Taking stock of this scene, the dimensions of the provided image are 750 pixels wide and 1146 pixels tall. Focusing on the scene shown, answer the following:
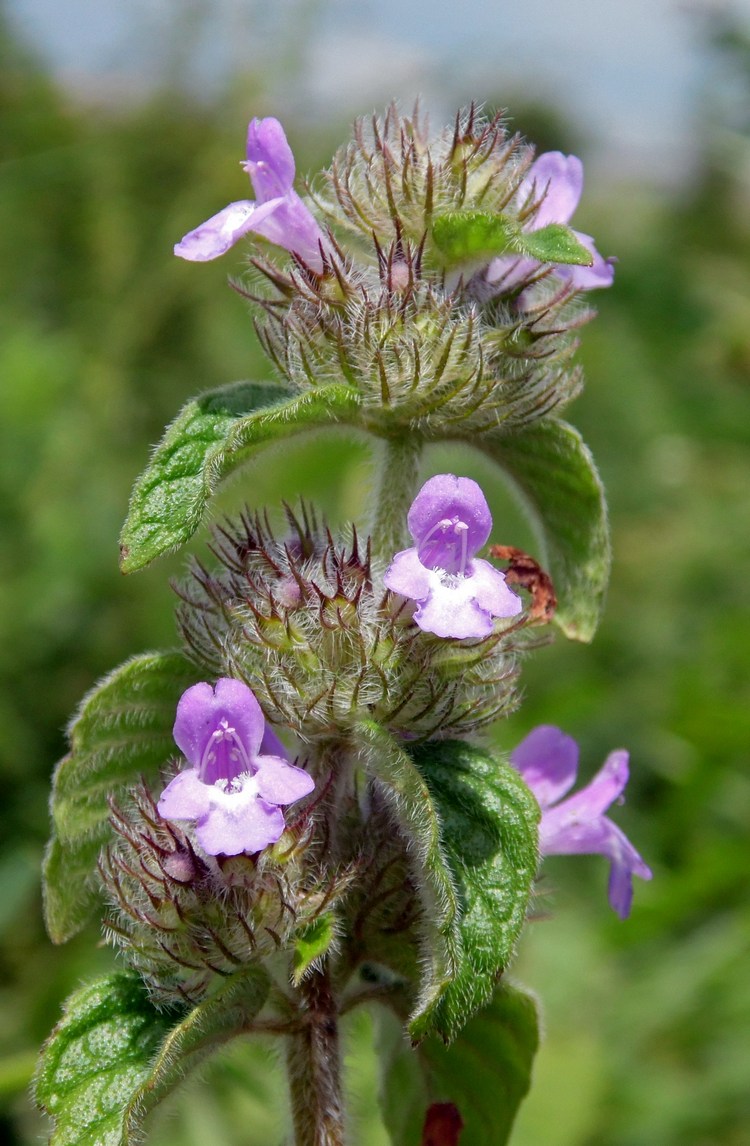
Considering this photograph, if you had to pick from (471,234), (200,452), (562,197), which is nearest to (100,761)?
(200,452)

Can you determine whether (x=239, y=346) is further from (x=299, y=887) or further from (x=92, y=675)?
(x=299, y=887)

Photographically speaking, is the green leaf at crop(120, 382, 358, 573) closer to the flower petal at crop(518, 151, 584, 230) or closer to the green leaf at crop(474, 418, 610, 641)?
the green leaf at crop(474, 418, 610, 641)

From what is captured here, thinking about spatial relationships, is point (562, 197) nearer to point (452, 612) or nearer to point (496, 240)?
point (496, 240)

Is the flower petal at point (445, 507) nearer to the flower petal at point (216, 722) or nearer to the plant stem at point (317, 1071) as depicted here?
the flower petal at point (216, 722)

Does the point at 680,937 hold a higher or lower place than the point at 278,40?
lower

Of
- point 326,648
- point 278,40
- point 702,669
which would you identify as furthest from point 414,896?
point 278,40

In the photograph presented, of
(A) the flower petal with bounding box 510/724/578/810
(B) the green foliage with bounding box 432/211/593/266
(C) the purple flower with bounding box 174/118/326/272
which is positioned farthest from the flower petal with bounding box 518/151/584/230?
(A) the flower petal with bounding box 510/724/578/810

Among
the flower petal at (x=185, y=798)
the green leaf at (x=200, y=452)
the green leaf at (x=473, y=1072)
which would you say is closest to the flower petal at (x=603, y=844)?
the green leaf at (x=473, y=1072)
